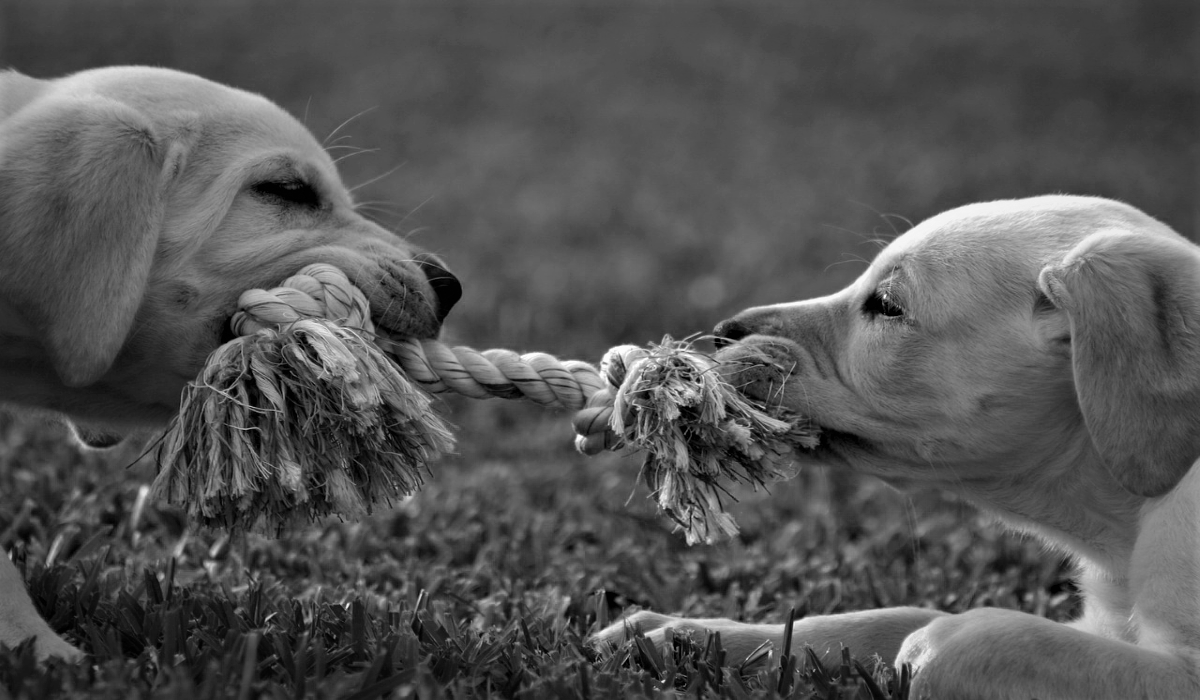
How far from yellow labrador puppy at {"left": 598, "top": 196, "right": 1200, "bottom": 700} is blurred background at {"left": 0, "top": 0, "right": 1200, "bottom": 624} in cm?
171

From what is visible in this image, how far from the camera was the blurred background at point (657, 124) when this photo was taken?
7.67 metres

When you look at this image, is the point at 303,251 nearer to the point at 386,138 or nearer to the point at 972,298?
the point at 972,298

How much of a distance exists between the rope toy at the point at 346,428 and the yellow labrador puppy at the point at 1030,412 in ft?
0.99

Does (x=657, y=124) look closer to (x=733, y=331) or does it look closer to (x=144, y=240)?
(x=733, y=331)

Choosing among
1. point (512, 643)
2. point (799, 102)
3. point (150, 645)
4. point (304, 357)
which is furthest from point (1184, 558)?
point (799, 102)

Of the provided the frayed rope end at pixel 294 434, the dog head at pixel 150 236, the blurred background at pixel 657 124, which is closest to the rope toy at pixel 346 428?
the frayed rope end at pixel 294 434

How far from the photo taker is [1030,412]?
3.21 metres

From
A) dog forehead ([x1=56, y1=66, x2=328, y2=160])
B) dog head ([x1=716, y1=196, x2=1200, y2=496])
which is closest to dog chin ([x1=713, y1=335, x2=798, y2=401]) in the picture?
dog head ([x1=716, y1=196, x2=1200, y2=496])

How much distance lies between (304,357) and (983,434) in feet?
5.62

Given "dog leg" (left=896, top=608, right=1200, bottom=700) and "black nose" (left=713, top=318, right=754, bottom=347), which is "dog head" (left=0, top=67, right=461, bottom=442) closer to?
"black nose" (left=713, top=318, right=754, bottom=347)

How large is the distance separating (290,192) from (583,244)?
5521 mm

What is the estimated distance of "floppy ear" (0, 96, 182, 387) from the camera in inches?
118

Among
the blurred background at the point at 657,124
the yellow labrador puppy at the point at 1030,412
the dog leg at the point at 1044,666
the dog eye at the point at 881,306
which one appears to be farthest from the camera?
the blurred background at the point at 657,124

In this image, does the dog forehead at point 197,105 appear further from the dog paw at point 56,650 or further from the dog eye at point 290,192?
the dog paw at point 56,650
